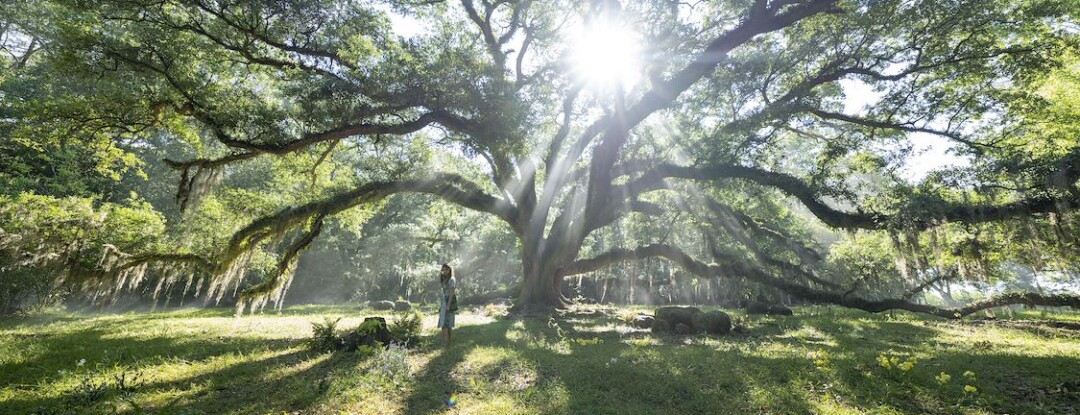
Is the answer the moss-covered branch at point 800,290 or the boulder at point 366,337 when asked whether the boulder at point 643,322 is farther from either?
the boulder at point 366,337

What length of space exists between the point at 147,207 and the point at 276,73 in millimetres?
7984

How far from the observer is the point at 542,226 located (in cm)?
1888

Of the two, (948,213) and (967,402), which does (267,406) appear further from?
(948,213)

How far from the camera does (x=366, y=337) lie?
342 inches

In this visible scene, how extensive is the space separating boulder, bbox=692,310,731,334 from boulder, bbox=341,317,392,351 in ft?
27.4

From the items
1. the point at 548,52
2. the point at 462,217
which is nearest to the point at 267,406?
the point at 548,52

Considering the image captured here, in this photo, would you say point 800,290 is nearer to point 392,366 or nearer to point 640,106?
point 640,106

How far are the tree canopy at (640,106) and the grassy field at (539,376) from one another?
3.51m

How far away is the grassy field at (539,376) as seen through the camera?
5.26 meters

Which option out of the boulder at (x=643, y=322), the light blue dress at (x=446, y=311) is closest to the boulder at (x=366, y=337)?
the light blue dress at (x=446, y=311)

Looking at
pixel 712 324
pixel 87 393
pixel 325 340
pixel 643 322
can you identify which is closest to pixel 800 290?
pixel 712 324

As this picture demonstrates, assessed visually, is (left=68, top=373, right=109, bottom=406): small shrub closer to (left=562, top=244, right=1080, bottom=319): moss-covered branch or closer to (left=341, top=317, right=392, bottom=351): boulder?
(left=341, top=317, right=392, bottom=351): boulder

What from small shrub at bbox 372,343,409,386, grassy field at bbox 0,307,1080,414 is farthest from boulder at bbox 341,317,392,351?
small shrub at bbox 372,343,409,386

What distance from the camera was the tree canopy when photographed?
1101 cm
